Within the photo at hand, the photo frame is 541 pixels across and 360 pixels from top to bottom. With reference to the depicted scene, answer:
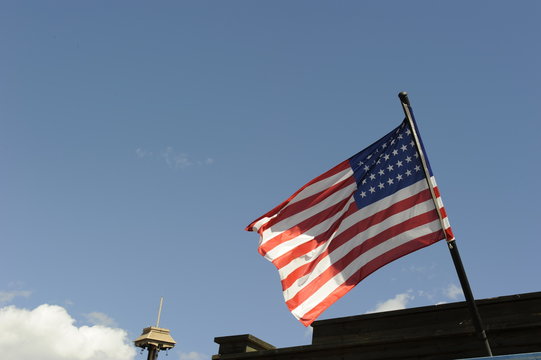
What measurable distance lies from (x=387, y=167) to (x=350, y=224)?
47.8 inches

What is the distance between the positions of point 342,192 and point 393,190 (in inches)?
39.4

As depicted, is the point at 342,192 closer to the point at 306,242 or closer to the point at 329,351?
the point at 306,242

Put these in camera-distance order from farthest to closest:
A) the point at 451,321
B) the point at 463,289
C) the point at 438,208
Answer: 1. the point at 451,321
2. the point at 438,208
3. the point at 463,289

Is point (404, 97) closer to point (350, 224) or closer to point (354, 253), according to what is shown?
point (350, 224)

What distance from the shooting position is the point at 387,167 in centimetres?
906

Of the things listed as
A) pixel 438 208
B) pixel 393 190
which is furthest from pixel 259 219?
pixel 438 208

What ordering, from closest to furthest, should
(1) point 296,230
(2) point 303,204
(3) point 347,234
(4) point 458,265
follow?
1. (4) point 458,265
2. (3) point 347,234
3. (1) point 296,230
4. (2) point 303,204

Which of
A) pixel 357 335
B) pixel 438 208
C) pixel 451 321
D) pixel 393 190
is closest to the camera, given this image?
pixel 438 208

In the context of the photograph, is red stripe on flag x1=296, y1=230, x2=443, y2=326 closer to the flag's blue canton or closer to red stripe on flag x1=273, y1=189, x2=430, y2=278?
red stripe on flag x1=273, y1=189, x2=430, y2=278

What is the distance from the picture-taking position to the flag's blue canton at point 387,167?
8750mm

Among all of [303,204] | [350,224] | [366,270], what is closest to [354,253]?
[366,270]

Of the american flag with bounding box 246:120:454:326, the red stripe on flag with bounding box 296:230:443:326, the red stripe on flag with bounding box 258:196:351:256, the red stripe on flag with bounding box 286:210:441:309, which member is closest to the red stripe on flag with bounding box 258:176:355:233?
the american flag with bounding box 246:120:454:326

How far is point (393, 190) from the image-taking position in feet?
29.0

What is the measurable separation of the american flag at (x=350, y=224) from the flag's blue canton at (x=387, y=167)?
17 millimetres
